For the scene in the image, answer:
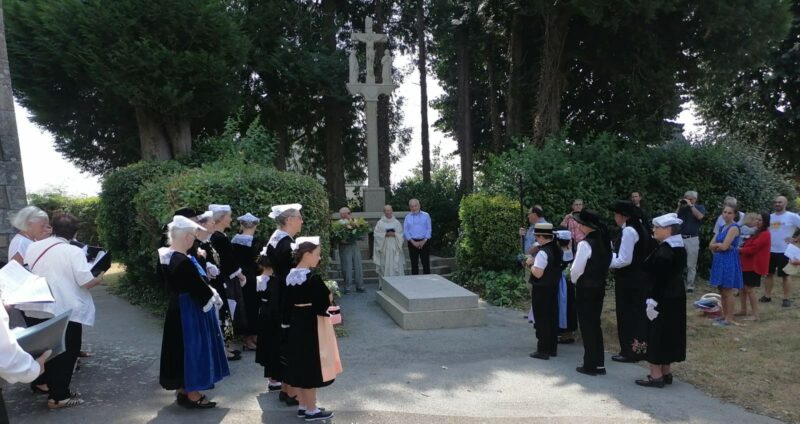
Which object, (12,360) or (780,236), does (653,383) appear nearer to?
(12,360)

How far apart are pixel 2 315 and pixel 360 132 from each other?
750 inches

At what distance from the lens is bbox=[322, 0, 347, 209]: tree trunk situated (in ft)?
63.0

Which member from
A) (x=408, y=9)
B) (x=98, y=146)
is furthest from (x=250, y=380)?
(x=408, y=9)

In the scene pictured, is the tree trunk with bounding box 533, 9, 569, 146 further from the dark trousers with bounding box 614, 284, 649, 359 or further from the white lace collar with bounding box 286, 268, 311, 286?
the white lace collar with bounding box 286, 268, 311, 286

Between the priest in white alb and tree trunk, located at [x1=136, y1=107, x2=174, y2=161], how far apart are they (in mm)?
6449

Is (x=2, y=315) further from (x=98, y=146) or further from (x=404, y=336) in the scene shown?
(x=98, y=146)

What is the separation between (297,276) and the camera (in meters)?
4.63

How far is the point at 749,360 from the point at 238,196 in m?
6.98

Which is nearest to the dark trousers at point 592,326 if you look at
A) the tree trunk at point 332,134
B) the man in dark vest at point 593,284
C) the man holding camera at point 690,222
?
the man in dark vest at point 593,284

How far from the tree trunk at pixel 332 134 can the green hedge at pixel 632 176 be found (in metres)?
7.63

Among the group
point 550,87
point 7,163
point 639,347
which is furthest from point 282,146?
point 639,347

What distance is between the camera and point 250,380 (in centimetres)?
593

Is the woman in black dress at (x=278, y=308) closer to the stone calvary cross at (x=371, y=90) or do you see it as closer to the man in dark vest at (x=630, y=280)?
the man in dark vest at (x=630, y=280)

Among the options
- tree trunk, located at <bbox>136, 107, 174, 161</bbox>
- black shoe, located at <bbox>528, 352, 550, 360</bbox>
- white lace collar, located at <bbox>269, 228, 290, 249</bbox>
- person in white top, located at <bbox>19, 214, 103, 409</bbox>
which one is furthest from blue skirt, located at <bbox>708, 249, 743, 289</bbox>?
tree trunk, located at <bbox>136, 107, 174, 161</bbox>
